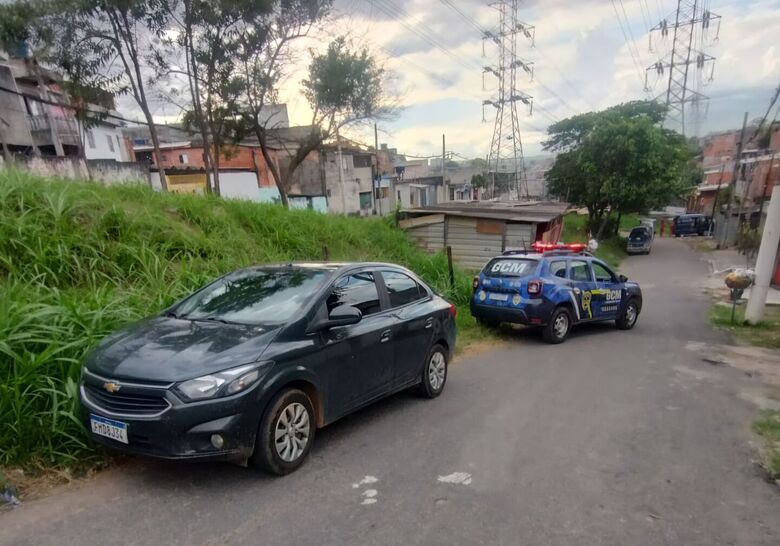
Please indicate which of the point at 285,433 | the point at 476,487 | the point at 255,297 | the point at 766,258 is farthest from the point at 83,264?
the point at 766,258

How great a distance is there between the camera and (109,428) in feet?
11.2

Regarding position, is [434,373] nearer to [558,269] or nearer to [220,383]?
[220,383]

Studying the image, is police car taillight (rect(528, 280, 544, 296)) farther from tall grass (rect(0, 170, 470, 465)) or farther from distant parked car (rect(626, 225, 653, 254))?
distant parked car (rect(626, 225, 653, 254))

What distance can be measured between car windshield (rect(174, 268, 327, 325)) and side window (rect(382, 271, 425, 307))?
87 centimetres

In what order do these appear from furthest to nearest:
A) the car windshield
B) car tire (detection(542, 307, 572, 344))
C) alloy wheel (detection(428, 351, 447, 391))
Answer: car tire (detection(542, 307, 572, 344))
alloy wheel (detection(428, 351, 447, 391))
the car windshield

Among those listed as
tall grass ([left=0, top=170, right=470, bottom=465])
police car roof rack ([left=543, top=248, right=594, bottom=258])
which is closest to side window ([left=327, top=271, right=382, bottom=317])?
tall grass ([left=0, top=170, right=470, bottom=465])

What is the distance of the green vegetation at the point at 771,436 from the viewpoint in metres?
4.09

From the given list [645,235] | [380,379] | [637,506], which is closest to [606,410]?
[637,506]

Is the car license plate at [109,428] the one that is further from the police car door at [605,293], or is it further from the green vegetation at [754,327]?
the green vegetation at [754,327]

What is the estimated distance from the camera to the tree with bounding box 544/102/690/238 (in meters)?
28.8

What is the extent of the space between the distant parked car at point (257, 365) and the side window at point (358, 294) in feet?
0.04

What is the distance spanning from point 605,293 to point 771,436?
5.49 metres

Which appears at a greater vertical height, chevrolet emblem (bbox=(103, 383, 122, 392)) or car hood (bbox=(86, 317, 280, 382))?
car hood (bbox=(86, 317, 280, 382))

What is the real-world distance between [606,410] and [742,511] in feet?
6.61
